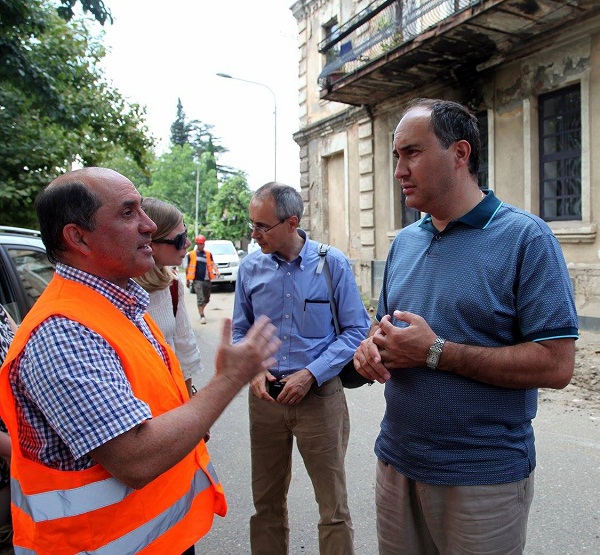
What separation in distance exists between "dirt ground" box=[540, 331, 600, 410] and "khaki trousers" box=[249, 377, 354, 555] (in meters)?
3.90

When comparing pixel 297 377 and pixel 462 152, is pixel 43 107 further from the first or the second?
pixel 462 152

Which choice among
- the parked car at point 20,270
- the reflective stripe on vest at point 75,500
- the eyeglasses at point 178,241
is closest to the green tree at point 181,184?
the parked car at point 20,270

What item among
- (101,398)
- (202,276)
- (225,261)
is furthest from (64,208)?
(225,261)

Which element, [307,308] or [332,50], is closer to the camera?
→ [307,308]

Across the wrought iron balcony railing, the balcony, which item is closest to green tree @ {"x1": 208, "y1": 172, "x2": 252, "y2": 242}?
the balcony

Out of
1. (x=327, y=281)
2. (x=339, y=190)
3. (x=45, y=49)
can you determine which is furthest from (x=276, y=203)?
(x=339, y=190)

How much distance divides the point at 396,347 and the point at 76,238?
1.03 meters

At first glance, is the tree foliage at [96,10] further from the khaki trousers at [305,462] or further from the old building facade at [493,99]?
the old building facade at [493,99]

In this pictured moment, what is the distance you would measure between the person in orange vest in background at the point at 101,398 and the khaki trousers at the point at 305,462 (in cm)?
108

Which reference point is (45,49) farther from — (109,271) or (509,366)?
(509,366)

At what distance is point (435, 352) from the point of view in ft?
5.64

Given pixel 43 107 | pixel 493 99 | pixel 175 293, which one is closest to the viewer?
pixel 175 293

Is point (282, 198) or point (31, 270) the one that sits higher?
point (282, 198)

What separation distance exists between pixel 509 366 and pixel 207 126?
80324 mm
